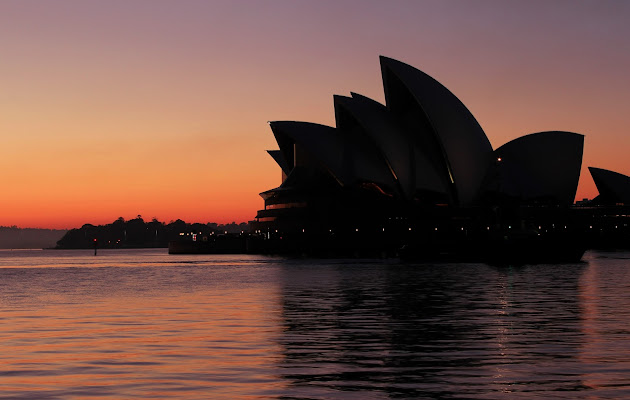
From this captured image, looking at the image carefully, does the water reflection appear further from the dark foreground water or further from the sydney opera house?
the sydney opera house

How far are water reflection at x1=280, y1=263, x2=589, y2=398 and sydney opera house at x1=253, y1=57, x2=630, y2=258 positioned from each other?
2445 inches

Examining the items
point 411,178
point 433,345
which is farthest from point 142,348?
point 411,178

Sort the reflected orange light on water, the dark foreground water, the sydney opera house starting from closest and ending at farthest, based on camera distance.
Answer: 1. the dark foreground water
2. the reflected orange light on water
3. the sydney opera house

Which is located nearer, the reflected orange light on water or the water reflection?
the water reflection

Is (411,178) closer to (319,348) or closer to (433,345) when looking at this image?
(433,345)

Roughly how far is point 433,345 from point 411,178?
352ft

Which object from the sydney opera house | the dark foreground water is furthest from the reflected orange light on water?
the sydney opera house

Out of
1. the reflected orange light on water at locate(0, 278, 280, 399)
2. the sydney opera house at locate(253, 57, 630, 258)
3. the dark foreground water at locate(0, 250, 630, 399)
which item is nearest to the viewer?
the dark foreground water at locate(0, 250, 630, 399)

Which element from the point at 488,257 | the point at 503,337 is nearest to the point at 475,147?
the point at 488,257

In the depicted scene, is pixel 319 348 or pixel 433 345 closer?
pixel 319 348

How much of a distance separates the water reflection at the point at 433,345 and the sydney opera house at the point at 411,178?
2445 inches

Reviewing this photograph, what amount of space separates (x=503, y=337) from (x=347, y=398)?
8510 millimetres

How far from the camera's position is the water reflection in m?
12.8

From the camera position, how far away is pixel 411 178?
12475cm
